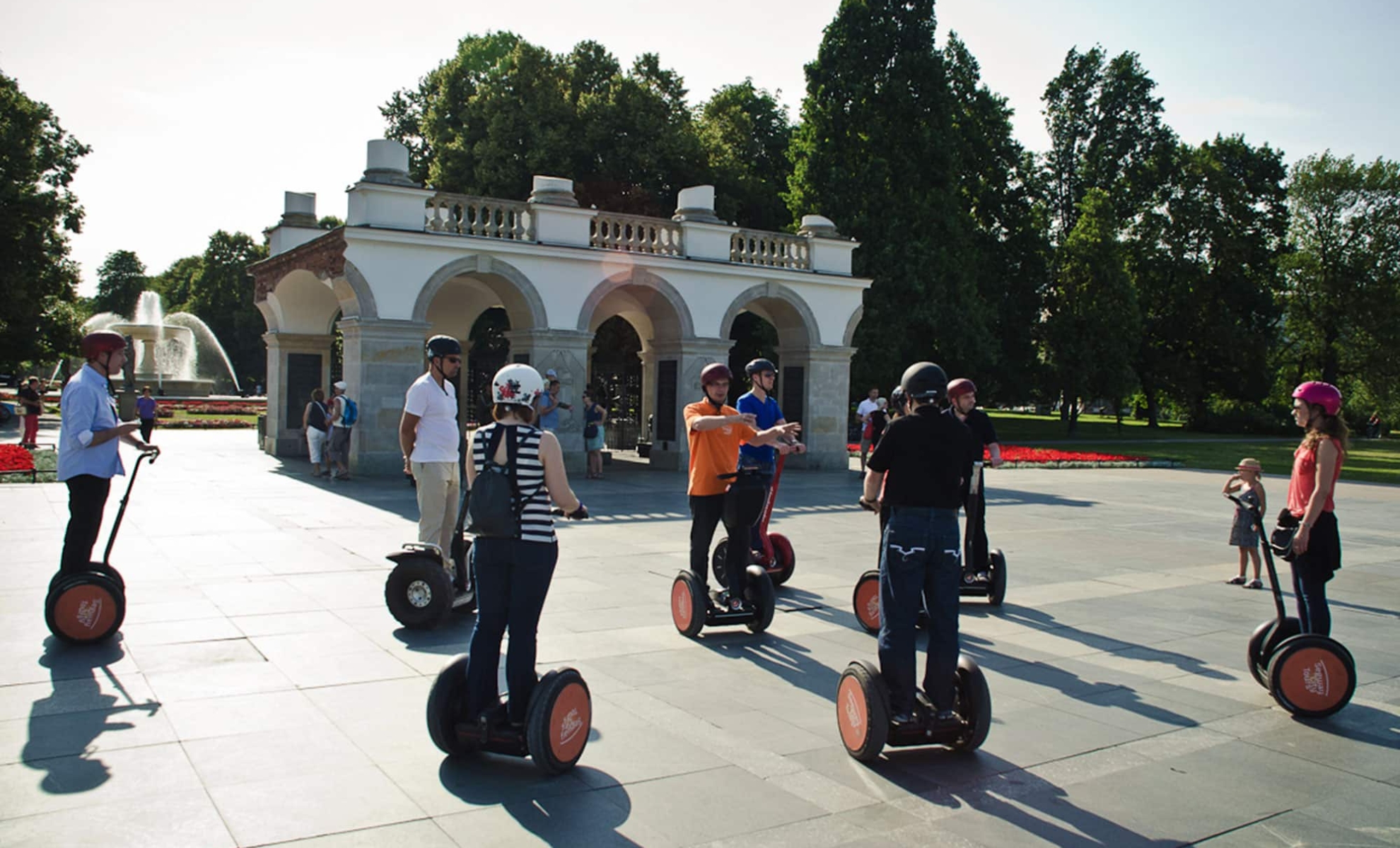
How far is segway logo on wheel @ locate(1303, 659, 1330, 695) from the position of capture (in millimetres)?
5879

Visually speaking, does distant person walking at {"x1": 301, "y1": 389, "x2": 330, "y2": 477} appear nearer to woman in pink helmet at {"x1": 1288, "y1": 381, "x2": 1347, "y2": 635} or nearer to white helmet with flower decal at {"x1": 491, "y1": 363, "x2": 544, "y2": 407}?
white helmet with flower decal at {"x1": 491, "y1": 363, "x2": 544, "y2": 407}

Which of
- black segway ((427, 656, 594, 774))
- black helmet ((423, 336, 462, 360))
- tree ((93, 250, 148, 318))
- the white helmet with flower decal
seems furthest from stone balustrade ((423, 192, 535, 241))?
tree ((93, 250, 148, 318))

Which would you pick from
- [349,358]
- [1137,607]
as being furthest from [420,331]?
[1137,607]

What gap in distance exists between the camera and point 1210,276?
172 feet

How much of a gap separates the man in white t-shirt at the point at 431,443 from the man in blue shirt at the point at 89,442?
1835 millimetres

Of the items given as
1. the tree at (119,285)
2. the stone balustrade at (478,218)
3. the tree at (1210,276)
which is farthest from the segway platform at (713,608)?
the tree at (119,285)

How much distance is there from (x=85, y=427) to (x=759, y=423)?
15.1 feet

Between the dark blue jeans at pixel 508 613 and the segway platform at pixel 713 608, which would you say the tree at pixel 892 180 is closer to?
the segway platform at pixel 713 608

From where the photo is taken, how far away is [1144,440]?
4450cm

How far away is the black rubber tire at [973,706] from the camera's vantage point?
503 cm

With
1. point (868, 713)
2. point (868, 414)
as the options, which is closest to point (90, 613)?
point (868, 713)

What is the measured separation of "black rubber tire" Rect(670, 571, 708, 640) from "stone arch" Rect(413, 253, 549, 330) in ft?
43.6

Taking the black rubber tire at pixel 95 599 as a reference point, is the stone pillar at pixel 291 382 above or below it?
above

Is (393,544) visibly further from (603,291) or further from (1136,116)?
(1136,116)
